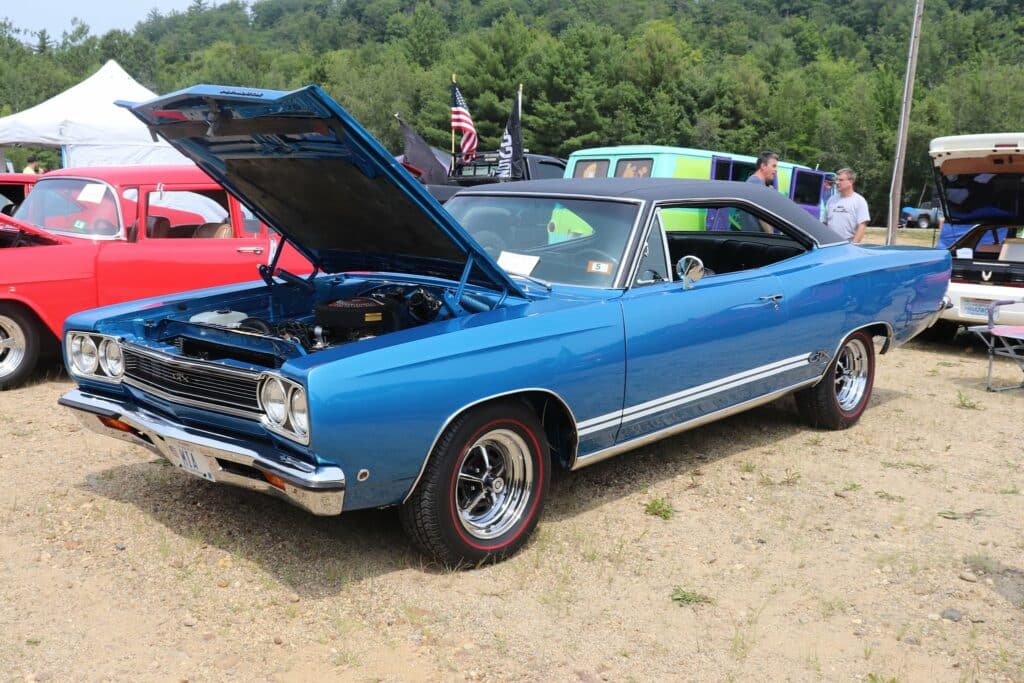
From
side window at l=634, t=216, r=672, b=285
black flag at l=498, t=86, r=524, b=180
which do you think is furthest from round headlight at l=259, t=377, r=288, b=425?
black flag at l=498, t=86, r=524, b=180

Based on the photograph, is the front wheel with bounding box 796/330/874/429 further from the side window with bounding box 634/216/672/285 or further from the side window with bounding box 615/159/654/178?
the side window with bounding box 615/159/654/178

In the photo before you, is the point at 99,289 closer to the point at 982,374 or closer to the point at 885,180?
the point at 982,374

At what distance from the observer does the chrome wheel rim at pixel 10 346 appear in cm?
659

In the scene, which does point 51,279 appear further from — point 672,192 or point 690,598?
point 690,598

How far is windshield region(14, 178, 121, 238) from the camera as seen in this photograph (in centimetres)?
708

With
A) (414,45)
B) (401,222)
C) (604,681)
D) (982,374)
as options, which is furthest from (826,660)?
(414,45)

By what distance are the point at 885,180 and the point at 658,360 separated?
5201cm

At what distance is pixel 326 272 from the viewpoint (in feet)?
16.5

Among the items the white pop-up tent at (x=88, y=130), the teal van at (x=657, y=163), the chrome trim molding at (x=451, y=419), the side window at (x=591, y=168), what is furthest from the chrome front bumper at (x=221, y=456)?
the white pop-up tent at (x=88, y=130)

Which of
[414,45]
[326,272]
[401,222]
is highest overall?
[414,45]

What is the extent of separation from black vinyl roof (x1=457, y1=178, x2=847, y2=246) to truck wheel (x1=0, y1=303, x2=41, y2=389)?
137 inches

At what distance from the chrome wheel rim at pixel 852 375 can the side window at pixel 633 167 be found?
7592mm

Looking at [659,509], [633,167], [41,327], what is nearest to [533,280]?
[659,509]

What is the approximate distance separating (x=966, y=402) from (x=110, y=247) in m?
6.39
